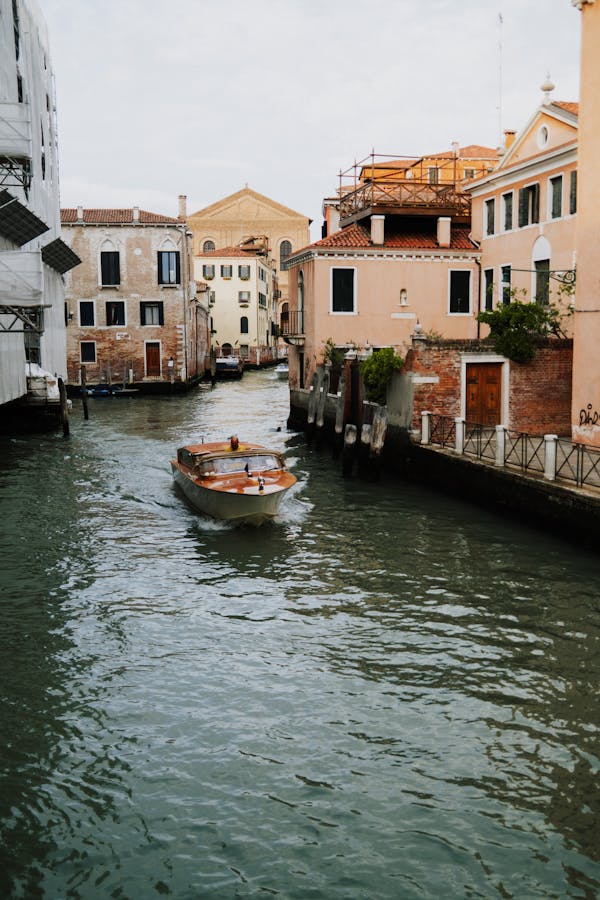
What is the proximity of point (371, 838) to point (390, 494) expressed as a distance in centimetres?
1221

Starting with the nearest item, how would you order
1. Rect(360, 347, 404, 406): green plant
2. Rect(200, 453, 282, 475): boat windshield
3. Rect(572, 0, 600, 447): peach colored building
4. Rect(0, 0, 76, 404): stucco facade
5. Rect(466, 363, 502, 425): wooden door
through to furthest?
Rect(200, 453, 282, 475): boat windshield < Rect(572, 0, 600, 447): peach colored building < Rect(0, 0, 76, 404): stucco facade < Rect(466, 363, 502, 425): wooden door < Rect(360, 347, 404, 406): green plant

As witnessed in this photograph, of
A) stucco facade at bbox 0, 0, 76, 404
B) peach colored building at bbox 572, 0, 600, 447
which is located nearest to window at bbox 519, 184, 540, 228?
Result: peach colored building at bbox 572, 0, 600, 447

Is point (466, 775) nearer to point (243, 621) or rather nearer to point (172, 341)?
point (243, 621)

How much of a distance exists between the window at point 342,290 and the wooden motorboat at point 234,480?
38.9 feet

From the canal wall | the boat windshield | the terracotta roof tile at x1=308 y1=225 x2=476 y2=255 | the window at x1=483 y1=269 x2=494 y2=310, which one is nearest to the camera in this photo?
the canal wall

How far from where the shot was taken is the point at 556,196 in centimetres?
2366

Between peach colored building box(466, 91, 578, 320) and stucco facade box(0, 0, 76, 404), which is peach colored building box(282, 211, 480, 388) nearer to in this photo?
peach colored building box(466, 91, 578, 320)

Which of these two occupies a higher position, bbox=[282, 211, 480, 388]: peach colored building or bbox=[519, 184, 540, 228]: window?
bbox=[519, 184, 540, 228]: window

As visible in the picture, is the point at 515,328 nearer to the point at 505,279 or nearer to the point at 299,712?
the point at 505,279

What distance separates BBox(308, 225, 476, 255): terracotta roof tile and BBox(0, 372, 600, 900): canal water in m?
14.9

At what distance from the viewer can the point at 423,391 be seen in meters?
19.5

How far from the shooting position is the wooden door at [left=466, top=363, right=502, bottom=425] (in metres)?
19.8

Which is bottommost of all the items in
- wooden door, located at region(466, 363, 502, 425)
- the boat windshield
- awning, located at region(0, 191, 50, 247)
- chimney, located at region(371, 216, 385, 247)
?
the boat windshield

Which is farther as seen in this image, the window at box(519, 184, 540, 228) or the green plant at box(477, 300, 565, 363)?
the window at box(519, 184, 540, 228)
